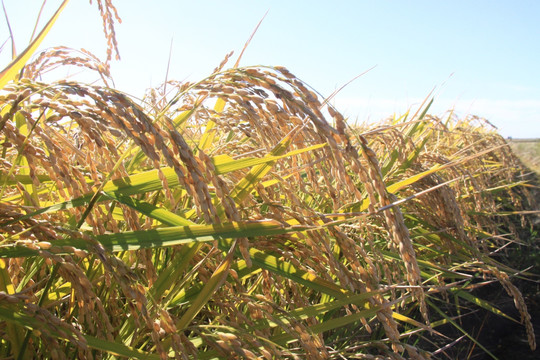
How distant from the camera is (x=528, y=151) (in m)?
9.48

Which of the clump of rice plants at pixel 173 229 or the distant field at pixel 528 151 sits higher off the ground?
the clump of rice plants at pixel 173 229

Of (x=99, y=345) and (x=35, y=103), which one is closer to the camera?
(x=35, y=103)

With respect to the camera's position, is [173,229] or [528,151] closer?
[173,229]

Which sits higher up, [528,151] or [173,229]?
[173,229]

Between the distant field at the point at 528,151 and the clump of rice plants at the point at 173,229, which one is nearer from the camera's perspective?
the clump of rice plants at the point at 173,229

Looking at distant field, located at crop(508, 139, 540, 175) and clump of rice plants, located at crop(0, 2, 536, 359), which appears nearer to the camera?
clump of rice plants, located at crop(0, 2, 536, 359)

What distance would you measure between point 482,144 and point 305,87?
3889 mm

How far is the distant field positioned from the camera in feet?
27.4

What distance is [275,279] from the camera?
5.01 ft

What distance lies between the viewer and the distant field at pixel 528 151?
8.35 metres

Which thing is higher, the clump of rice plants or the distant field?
the clump of rice plants

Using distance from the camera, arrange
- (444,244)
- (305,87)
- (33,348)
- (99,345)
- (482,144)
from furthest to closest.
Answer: (482,144), (444,244), (33,348), (99,345), (305,87)

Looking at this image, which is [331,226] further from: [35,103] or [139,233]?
[35,103]

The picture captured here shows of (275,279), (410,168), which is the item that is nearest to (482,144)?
(410,168)
